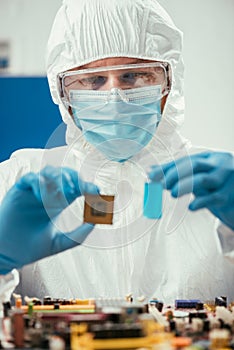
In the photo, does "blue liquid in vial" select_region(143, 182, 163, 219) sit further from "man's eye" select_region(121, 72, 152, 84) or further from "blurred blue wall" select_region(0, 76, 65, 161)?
"blurred blue wall" select_region(0, 76, 65, 161)

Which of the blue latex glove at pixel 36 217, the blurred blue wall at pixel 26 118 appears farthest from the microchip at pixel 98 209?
the blurred blue wall at pixel 26 118

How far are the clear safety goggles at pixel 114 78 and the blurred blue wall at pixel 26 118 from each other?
3.41 feet

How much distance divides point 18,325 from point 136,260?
653 millimetres

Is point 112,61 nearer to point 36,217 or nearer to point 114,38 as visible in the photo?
point 114,38

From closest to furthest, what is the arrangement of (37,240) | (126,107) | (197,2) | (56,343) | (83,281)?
(56,343)
(37,240)
(126,107)
(83,281)
(197,2)

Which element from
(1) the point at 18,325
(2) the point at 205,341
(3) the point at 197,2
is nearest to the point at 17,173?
(1) the point at 18,325

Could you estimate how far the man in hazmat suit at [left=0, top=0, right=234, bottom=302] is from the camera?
1.48 meters

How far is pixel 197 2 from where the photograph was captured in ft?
9.75

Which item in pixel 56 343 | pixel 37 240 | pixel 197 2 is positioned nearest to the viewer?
pixel 56 343

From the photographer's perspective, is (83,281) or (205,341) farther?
(83,281)

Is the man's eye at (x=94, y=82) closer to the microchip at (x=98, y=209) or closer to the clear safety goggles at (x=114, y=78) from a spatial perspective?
the clear safety goggles at (x=114, y=78)

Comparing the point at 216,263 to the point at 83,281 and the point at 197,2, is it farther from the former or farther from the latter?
the point at 197,2

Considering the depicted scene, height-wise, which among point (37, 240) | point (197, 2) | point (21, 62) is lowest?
point (37, 240)

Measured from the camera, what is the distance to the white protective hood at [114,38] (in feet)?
4.98
